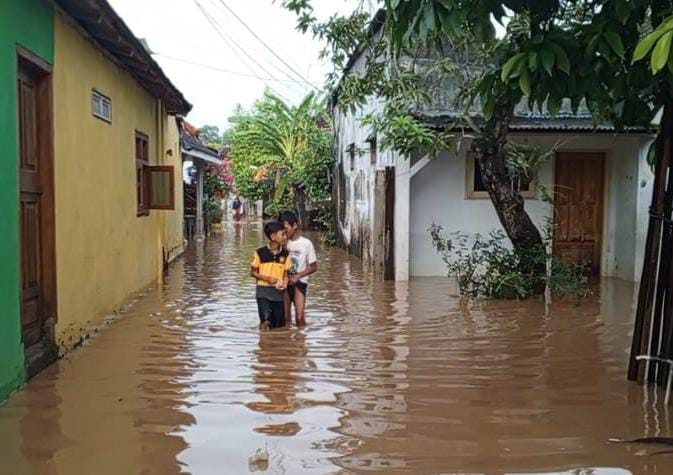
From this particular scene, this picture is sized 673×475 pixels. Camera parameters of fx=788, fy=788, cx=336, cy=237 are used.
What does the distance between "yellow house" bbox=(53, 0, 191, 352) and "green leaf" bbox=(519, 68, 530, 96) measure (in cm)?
471

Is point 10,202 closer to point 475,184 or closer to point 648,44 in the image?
point 648,44

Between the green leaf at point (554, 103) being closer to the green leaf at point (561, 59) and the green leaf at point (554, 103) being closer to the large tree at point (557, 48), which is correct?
the large tree at point (557, 48)

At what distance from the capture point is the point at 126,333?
29.0 ft

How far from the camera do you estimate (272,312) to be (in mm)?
8938

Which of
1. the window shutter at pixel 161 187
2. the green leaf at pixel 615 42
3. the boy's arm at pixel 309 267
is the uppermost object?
the green leaf at pixel 615 42

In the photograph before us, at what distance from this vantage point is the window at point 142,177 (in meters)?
12.6

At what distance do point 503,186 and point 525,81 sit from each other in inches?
309

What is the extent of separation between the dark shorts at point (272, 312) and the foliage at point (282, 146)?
17.5m

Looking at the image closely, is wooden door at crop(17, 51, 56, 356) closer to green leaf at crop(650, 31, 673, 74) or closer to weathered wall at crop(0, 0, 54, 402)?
weathered wall at crop(0, 0, 54, 402)

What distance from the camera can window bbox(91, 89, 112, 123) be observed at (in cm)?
914

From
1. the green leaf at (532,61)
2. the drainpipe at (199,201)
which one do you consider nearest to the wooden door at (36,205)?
the green leaf at (532,61)

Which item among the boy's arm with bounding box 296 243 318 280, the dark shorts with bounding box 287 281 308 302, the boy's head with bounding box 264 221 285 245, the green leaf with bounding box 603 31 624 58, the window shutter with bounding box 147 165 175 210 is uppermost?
the green leaf with bounding box 603 31 624 58

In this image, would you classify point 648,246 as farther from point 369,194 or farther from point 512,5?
point 369,194

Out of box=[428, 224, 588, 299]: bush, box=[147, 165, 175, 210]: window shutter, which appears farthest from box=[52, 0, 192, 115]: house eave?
box=[428, 224, 588, 299]: bush
